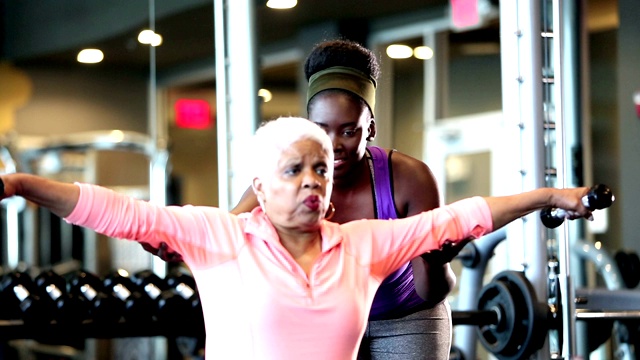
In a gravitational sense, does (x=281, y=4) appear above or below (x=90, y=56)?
above

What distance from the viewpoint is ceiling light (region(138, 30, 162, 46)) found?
16.1 feet

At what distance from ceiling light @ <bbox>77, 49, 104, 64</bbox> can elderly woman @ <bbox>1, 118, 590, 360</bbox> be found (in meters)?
3.69

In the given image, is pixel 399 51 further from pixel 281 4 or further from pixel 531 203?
pixel 531 203

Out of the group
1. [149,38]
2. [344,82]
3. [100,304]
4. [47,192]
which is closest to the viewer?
[47,192]

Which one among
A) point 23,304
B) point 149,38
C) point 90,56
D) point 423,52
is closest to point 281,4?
point 149,38

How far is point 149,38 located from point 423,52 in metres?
2.79

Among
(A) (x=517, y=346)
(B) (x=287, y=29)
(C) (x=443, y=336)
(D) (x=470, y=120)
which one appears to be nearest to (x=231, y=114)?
(A) (x=517, y=346)

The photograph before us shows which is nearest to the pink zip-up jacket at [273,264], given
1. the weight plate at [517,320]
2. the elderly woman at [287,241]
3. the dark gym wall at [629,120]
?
the elderly woman at [287,241]

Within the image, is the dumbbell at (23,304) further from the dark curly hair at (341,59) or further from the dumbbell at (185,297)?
the dark curly hair at (341,59)

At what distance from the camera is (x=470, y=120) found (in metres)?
7.32

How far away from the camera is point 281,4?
5.35m

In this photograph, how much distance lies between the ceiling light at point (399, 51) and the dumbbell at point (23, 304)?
169 inches

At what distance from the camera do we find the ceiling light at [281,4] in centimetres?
491

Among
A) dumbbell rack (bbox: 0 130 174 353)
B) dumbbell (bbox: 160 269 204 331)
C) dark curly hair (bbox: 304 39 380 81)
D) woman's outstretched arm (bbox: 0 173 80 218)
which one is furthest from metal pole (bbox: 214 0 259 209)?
woman's outstretched arm (bbox: 0 173 80 218)
